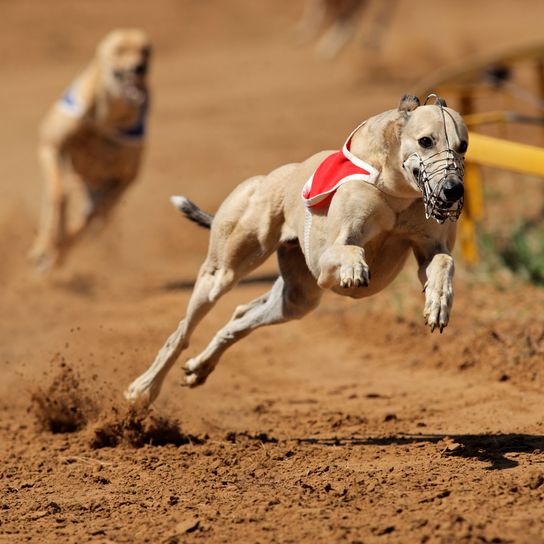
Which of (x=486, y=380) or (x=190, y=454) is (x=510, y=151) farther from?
(x=190, y=454)

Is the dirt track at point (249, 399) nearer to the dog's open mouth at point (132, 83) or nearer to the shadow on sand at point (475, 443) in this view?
the shadow on sand at point (475, 443)

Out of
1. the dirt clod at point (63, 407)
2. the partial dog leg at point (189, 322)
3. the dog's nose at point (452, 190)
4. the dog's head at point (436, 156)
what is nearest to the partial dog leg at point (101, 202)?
the dirt clod at point (63, 407)

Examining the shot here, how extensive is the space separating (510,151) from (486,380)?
1418 millimetres

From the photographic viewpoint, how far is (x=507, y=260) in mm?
8594

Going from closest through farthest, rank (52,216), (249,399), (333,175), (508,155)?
(333,175)
(249,399)
(508,155)
(52,216)

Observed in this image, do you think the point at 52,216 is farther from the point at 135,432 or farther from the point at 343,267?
the point at 343,267

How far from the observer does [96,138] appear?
34.8ft

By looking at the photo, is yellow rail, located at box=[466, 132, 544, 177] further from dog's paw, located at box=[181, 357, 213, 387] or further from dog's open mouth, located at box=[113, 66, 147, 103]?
dog's open mouth, located at box=[113, 66, 147, 103]

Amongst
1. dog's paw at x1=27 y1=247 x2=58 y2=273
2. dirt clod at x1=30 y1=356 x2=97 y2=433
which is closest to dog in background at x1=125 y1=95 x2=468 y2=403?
dirt clod at x1=30 y1=356 x2=97 y2=433

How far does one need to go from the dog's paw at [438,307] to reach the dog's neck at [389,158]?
0.44 metres

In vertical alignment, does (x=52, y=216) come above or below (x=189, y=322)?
above

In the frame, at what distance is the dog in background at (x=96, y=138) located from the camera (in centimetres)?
1048

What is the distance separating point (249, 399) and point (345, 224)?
2.30m

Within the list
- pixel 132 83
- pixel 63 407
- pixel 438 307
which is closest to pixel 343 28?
pixel 132 83
